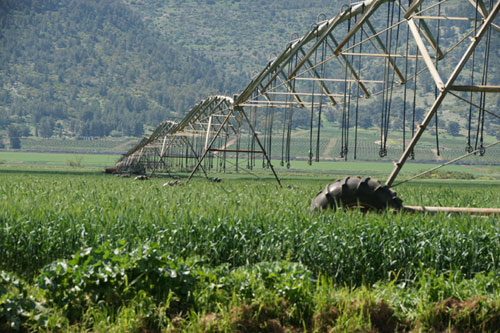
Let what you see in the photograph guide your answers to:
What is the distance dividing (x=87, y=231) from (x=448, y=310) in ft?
15.3

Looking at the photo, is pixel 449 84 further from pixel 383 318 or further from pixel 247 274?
pixel 247 274

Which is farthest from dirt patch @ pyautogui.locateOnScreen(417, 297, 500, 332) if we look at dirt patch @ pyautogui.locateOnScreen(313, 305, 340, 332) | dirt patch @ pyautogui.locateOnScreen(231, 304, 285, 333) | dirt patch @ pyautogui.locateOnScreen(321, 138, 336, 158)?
dirt patch @ pyautogui.locateOnScreen(321, 138, 336, 158)

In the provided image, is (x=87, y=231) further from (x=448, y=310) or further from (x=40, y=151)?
(x=40, y=151)

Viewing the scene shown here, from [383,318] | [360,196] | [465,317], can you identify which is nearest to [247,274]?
[383,318]

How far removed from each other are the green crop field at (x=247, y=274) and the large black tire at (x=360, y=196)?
1.41m

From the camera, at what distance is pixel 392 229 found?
7676 mm

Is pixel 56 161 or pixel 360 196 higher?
pixel 360 196

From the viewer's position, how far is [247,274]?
6293 millimetres

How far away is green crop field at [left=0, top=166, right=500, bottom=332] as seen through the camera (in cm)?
591

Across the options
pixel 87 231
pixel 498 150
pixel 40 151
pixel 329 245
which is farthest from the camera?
pixel 40 151

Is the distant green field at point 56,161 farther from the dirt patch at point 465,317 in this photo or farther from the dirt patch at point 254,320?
the dirt patch at point 465,317

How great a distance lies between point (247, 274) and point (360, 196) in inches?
159

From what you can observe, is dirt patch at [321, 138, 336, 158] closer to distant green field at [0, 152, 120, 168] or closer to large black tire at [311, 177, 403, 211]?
distant green field at [0, 152, 120, 168]

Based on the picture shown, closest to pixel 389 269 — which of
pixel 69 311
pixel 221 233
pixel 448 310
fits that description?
pixel 448 310
